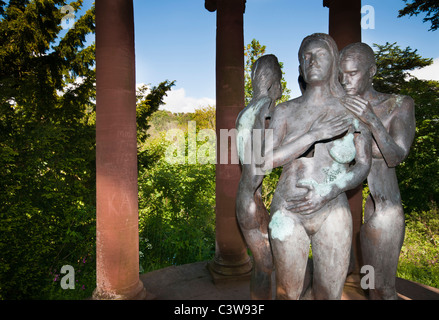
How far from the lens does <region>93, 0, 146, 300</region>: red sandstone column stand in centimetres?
454

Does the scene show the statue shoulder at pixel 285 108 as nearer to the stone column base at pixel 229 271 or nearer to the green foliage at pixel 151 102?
the stone column base at pixel 229 271

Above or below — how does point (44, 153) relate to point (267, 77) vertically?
below

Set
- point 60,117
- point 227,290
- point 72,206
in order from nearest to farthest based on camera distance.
→ point 227,290 → point 72,206 → point 60,117

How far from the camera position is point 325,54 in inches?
118

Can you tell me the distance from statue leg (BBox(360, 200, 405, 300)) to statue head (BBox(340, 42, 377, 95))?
1615 millimetres

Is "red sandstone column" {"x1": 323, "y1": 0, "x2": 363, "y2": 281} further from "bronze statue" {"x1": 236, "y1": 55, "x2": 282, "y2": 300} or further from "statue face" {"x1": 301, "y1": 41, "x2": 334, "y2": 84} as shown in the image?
"statue face" {"x1": 301, "y1": 41, "x2": 334, "y2": 84}

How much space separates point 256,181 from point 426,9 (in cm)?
1557

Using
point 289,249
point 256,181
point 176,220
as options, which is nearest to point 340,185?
point 289,249

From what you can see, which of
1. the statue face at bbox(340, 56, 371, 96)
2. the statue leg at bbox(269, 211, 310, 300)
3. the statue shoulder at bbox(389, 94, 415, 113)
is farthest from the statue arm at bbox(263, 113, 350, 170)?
the statue shoulder at bbox(389, 94, 415, 113)

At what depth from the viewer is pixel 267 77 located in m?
3.75

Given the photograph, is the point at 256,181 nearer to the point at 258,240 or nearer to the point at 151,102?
the point at 258,240
